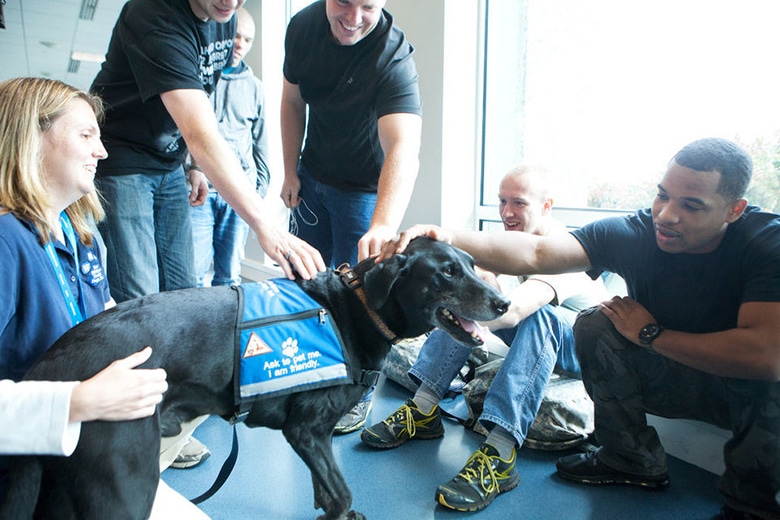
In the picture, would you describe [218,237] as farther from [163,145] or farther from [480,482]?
[480,482]

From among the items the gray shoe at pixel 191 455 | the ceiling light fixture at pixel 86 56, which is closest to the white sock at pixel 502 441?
the gray shoe at pixel 191 455

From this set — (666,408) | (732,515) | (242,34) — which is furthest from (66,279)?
(242,34)

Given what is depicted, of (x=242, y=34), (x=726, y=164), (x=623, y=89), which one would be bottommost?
(x=726, y=164)

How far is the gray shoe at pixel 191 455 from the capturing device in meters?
1.97

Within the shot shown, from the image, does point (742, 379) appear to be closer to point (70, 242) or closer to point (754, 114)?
point (754, 114)

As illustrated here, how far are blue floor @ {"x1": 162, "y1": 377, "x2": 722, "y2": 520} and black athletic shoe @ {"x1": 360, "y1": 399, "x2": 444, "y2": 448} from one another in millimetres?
32

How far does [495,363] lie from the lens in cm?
236

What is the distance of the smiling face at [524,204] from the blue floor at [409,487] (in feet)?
3.00

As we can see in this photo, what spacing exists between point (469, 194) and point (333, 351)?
203cm

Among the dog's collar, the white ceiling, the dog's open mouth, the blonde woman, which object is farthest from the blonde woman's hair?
the white ceiling

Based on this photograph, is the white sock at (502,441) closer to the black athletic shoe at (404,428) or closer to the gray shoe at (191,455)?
the black athletic shoe at (404,428)

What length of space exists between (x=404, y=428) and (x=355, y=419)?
0.23 meters

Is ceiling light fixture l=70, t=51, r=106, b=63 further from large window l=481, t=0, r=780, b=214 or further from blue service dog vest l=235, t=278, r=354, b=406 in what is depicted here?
blue service dog vest l=235, t=278, r=354, b=406

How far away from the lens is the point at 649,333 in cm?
170
